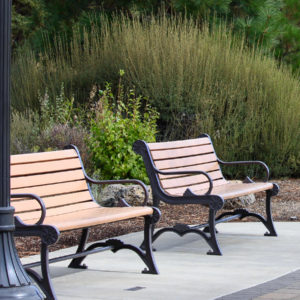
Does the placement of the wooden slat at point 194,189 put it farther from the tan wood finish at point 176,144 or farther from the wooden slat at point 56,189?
the wooden slat at point 56,189

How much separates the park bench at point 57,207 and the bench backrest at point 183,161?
1008 mm

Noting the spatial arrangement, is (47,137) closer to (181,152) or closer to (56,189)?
(181,152)

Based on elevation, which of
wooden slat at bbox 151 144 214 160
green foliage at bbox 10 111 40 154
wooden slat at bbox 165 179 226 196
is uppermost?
wooden slat at bbox 151 144 214 160

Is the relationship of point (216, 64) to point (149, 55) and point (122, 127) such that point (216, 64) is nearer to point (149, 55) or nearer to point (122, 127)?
point (149, 55)

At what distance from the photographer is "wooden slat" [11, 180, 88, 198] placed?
6.09 metres

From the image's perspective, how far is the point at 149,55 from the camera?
13977 mm

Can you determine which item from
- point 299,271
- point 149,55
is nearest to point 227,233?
point 299,271

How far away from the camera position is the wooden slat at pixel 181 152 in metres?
7.68

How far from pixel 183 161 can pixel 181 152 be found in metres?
0.09

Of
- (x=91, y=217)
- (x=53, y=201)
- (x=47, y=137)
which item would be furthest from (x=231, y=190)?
(x=47, y=137)

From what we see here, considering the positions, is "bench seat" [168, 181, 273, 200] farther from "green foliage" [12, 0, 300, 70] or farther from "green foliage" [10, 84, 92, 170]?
"green foliage" [12, 0, 300, 70]

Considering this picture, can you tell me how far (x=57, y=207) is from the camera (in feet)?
20.8

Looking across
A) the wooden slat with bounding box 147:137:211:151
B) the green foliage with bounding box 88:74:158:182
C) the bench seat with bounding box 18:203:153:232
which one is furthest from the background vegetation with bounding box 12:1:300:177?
the bench seat with bounding box 18:203:153:232

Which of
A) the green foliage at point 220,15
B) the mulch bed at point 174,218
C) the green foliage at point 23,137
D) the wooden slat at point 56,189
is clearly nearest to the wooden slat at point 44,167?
the wooden slat at point 56,189
